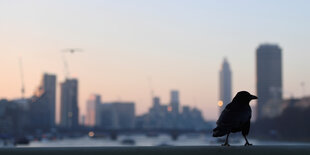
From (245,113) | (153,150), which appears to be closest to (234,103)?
(245,113)

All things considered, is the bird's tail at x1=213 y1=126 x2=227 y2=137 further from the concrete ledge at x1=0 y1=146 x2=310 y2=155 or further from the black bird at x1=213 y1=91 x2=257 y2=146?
the concrete ledge at x1=0 y1=146 x2=310 y2=155

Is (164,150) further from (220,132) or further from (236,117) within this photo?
(236,117)

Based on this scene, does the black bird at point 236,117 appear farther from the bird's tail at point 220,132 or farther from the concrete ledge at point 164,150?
the concrete ledge at point 164,150

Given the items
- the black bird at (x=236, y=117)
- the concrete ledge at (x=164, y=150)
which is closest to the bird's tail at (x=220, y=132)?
the black bird at (x=236, y=117)

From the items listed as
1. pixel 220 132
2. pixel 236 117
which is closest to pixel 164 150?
pixel 220 132

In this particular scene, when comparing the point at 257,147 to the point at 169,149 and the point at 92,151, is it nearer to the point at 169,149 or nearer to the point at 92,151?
the point at 169,149

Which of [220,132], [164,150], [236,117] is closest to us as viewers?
[164,150]
